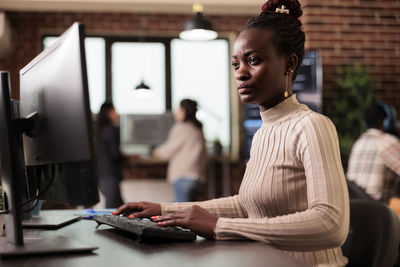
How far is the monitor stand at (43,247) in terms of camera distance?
1018mm

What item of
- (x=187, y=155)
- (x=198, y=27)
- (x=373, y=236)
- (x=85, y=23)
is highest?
(x=85, y=23)

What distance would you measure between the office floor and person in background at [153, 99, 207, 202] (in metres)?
1.23

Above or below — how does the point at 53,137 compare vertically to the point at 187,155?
above

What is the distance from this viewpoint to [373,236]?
1357 millimetres

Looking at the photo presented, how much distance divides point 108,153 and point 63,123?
3.76 metres

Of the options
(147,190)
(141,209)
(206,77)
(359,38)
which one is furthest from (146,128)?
(141,209)

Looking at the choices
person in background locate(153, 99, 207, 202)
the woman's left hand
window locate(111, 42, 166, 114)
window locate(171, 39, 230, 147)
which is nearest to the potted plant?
person in background locate(153, 99, 207, 202)

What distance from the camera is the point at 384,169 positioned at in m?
3.62

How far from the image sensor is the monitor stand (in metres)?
1.02

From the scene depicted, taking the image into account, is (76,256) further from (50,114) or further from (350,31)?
(350,31)

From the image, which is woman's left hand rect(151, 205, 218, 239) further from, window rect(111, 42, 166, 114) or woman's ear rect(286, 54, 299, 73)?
window rect(111, 42, 166, 114)

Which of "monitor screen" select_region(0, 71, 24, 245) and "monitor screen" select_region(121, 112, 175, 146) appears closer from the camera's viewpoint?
"monitor screen" select_region(0, 71, 24, 245)

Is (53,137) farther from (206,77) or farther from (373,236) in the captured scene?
(206,77)

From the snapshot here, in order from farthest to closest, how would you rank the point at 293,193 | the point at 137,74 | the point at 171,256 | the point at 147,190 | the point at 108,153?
the point at 137,74
the point at 147,190
the point at 108,153
the point at 293,193
the point at 171,256
